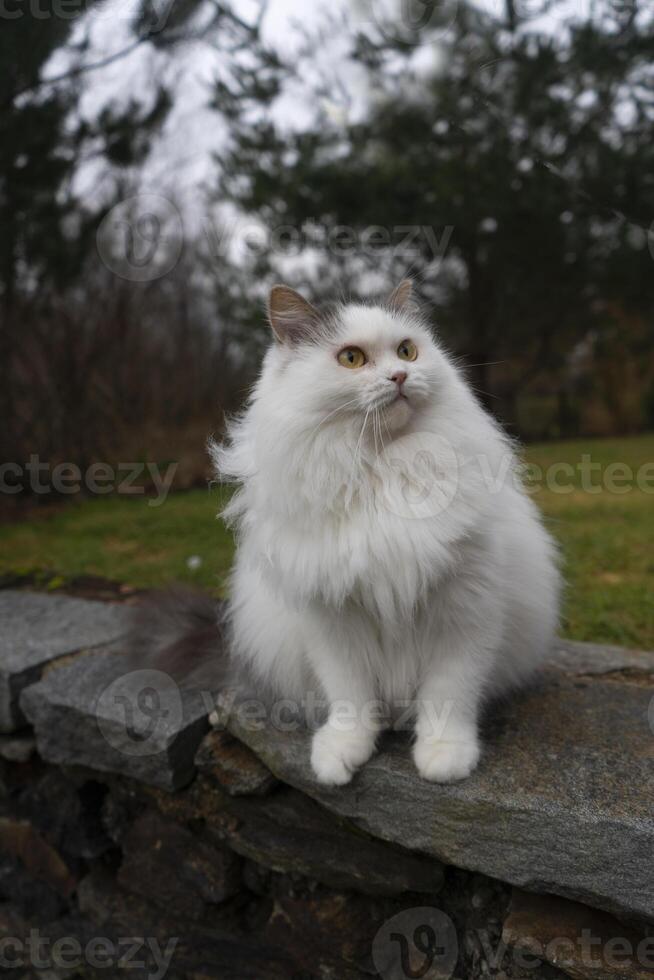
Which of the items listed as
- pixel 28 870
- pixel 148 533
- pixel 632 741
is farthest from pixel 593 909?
pixel 148 533

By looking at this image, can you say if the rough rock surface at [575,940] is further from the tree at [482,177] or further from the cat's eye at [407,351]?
the tree at [482,177]

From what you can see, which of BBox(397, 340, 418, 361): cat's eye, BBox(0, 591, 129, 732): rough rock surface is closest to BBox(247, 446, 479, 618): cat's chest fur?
BBox(397, 340, 418, 361): cat's eye

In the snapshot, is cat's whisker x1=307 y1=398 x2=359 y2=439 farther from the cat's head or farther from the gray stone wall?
the gray stone wall

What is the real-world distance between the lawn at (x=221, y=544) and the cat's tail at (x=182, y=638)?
0.51 feet

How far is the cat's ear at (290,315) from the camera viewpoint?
5.05 feet

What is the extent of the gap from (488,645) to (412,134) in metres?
7.74

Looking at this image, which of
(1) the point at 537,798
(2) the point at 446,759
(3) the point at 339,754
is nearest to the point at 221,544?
(3) the point at 339,754

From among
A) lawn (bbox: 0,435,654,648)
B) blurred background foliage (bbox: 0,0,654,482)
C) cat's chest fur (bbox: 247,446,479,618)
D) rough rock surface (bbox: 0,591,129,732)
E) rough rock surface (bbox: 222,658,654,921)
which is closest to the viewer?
rough rock surface (bbox: 222,658,654,921)

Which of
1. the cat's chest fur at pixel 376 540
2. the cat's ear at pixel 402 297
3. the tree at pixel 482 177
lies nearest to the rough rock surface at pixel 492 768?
the cat's chest fur at pixel 376 540

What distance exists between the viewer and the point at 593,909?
4.66 feet

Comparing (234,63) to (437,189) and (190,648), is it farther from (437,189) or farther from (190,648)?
(190,648)

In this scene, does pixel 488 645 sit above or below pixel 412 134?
below

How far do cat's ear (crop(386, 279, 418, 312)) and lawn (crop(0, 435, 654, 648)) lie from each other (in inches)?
38.4

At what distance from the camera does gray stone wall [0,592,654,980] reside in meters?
1.39
